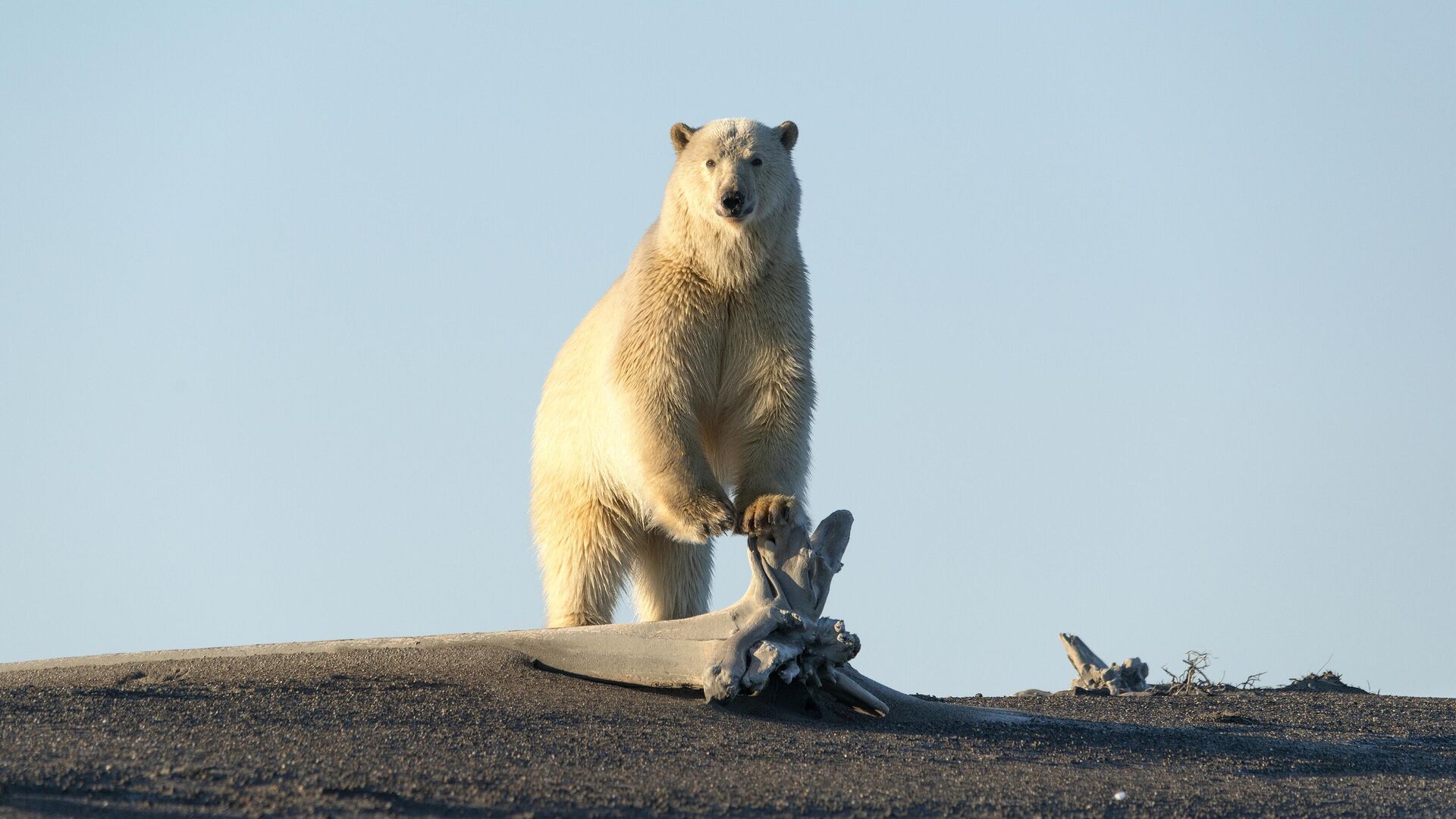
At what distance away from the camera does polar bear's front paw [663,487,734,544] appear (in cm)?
793

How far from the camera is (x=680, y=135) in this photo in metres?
9.12

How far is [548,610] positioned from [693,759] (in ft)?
13.3

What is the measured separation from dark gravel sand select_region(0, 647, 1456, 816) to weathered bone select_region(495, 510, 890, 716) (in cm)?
12

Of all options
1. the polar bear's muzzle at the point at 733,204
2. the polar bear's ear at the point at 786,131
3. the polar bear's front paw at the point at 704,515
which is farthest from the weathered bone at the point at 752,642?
the polar bear's ear at the point at 786,131

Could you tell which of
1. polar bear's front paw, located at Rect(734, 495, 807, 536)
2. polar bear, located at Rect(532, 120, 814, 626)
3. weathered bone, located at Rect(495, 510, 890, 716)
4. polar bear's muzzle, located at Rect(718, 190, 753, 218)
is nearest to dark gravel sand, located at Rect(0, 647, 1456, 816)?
weathered bone, located at Rect(495, 510, 890, 716)

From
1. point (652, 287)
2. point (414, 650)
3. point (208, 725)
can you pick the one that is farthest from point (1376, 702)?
point (208, 725)

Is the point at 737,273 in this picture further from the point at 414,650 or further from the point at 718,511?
the point at 414,650

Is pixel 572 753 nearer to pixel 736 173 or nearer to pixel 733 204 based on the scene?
pixel 733 204

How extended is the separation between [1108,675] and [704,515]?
11.2ft

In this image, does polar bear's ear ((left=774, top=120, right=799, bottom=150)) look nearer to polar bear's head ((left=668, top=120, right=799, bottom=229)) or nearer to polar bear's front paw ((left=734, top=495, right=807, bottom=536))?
polar bear's head ((left=668, top=120, right=799, bottom=229))

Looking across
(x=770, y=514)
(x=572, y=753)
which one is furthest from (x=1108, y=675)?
(x=572, y=753)

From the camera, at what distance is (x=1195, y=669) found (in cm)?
991

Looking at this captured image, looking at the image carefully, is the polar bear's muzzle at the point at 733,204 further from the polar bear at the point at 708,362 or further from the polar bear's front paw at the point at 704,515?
the polar bear's front paw at the point at 704,515

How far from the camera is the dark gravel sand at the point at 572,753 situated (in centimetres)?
502
